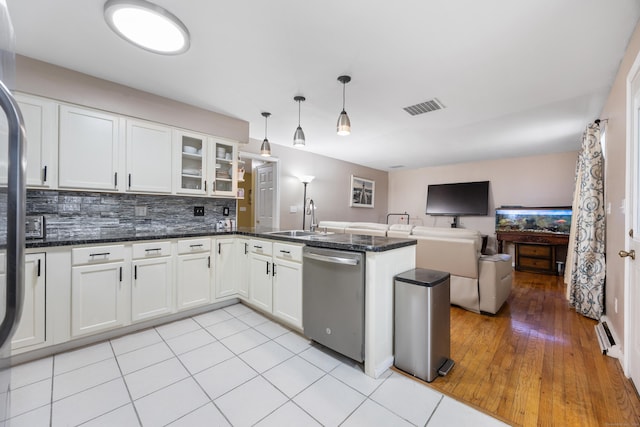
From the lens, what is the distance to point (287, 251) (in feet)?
7.69

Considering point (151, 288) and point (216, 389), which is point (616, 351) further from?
point (151, 288)

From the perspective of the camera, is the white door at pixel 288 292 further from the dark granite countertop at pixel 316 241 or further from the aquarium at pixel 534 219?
the aquarium at pixel 534 219

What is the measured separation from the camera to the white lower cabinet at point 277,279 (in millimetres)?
2277

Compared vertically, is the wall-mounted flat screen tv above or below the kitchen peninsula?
above

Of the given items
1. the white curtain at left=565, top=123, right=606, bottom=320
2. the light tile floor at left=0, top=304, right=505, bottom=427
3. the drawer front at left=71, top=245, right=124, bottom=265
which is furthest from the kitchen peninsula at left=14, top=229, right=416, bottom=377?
the white curtain at left=565, top=123, right=606, bottom=320

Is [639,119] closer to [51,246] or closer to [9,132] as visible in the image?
[9,132]

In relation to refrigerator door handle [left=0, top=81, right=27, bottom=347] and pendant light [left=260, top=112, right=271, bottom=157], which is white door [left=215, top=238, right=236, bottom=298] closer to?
pendant light [left=260, top=112, right=271, bottom=157]

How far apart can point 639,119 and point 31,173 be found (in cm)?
446

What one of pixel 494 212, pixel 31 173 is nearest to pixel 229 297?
pixel 31 173

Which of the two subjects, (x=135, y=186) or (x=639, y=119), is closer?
(x=639, y=119)

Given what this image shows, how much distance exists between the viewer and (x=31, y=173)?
2.11 m

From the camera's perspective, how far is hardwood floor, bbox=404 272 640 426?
1465 mm

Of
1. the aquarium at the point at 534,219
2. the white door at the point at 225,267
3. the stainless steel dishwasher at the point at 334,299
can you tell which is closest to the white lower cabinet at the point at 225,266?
the white door at the point at 225,267

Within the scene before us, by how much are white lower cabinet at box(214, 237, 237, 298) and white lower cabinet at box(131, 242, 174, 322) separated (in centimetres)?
48
